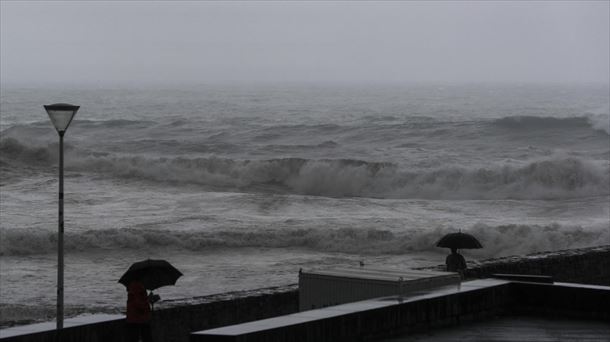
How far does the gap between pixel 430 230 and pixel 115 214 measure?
9.90 metres

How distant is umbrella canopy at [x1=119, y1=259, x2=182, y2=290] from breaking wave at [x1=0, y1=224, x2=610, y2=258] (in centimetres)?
1471

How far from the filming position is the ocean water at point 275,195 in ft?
82.5

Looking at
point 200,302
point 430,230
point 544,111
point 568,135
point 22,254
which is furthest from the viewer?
point 544,111

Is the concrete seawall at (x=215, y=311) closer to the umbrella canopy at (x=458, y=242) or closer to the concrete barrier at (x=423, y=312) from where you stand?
the umbrella canopy at (x=458, y=242)

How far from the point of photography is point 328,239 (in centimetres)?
2864

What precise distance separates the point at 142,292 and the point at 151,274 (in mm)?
920

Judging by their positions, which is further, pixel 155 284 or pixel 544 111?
pixel 544 111

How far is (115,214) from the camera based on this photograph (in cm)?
3422

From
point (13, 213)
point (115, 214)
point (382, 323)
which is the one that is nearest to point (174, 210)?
point (115, 214)

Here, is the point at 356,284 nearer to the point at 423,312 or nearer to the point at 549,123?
the point at 423,312

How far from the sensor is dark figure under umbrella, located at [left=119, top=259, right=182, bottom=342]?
1138 cm

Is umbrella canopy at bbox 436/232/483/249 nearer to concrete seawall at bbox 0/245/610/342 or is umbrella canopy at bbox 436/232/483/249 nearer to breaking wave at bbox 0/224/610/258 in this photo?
concrete seawall at bbox 0/245/610/342

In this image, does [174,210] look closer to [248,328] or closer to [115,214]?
[115,214]

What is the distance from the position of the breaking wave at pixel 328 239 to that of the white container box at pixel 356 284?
14620 mm
